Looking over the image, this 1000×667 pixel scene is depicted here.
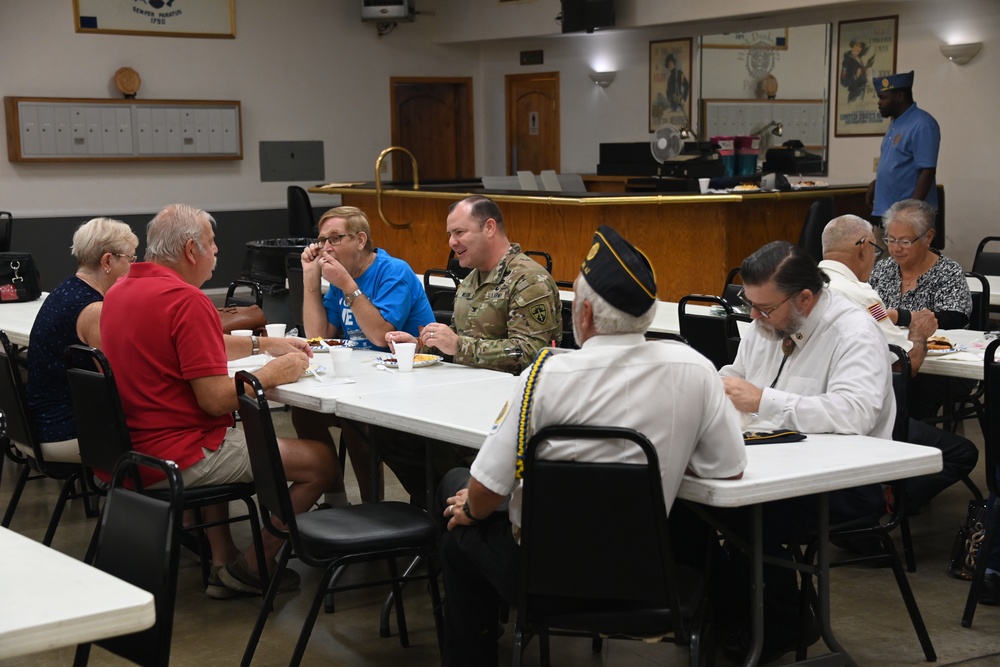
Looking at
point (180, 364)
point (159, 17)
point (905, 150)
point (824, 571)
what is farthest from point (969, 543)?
point (159, 17)

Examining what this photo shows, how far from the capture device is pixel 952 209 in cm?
952

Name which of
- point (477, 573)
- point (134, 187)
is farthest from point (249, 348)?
point (134, 187)

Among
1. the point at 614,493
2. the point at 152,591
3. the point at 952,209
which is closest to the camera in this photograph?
the point at 152,591

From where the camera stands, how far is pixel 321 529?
3.00 metres

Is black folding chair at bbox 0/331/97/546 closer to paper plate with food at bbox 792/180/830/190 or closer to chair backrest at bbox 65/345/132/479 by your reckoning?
chair backrest at bbox 65/345/132/479

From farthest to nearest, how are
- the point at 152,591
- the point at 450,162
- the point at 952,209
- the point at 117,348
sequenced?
the point at 450,162
the point at 952,209
the point at 117,348
the point at 152,591

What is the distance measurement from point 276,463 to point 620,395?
3.14ft

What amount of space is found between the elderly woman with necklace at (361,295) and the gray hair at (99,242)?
0.65m

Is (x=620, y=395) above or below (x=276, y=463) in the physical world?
above

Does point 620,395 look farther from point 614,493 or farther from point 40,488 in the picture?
point 40,488

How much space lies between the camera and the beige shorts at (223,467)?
3480mm

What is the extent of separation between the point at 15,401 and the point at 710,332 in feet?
7.92

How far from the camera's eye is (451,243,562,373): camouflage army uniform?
3.88m

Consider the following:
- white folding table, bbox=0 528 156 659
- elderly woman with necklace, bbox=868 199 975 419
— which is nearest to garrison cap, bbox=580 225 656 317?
white folding table, bbox=0 528 156 659
